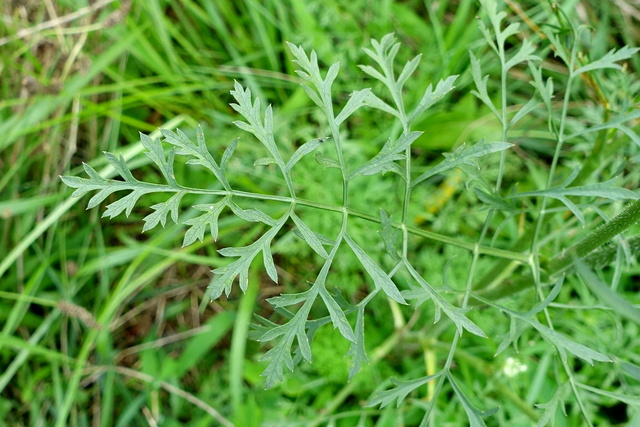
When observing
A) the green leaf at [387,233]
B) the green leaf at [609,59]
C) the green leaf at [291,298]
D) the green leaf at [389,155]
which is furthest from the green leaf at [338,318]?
the green leaf at [609,59]

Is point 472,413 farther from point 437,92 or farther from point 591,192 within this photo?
point 437,92

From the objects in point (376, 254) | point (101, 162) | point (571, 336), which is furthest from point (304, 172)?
point (571, 336)

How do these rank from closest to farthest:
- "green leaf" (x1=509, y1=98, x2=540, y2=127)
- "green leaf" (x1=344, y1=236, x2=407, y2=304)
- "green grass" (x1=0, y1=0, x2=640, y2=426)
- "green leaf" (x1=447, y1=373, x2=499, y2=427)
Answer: "green leaf" (x1=344, y1=236, x2=407, y2=304) → "green leaf" (x1=447, y1=373, x2=499, y2=427) → "green leaf" (x1=509, y1=98, x2=540, y2=127) → "green grass" (x1=0, y1=0, x2=640, y2=426)

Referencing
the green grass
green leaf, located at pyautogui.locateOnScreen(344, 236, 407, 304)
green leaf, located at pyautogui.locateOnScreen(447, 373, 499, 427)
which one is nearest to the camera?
green leaf, located at pyautogui.locateOnScreen(344, 236, 407, 304)

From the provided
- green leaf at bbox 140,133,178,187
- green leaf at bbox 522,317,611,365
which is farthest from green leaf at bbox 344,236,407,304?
green leaf at bbox 140,133,178,187

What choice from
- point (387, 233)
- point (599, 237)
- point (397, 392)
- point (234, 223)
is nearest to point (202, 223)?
point (387, 233)

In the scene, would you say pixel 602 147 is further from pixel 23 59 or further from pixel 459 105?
pixel 23 59

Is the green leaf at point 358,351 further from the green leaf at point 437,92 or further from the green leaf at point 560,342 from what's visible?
the green leaf at point 437,92

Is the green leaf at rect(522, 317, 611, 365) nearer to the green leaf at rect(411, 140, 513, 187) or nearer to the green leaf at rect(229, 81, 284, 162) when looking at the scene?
the green leaf at rect(411, 140, 513, 187)
